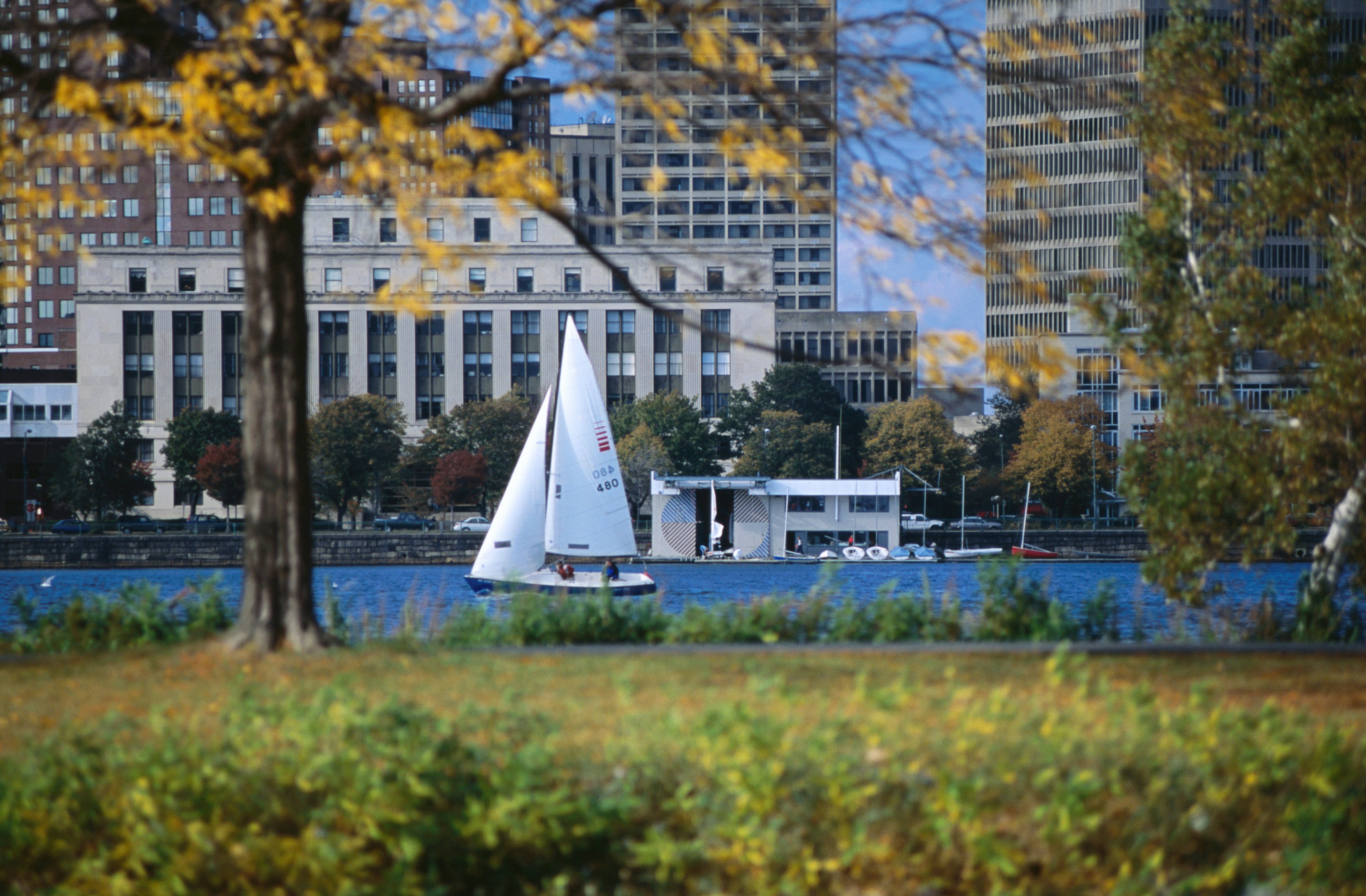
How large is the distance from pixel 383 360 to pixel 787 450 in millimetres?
35036

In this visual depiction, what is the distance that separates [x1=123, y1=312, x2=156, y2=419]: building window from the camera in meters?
107

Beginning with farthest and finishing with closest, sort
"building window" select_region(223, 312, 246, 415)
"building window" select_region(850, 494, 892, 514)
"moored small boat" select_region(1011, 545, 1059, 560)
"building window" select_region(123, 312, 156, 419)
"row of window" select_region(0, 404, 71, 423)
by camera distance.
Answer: "row of window" select_region(0, 404, 71, 423)
"building window" select_region(223, 312, 246, 415)
"building window" select_region(123, 312, 156, 419)
"moored small boat" select_region(1011, 545, 1059, 560)
"building window" select_region(850, 494, 892, 514)

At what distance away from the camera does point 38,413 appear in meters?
112

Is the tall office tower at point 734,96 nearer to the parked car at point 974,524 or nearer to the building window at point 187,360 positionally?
the parked car at point 974,524

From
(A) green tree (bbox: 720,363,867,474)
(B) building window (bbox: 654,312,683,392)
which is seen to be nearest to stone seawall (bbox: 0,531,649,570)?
(A) green tree (bbox: 720,363,867,474)

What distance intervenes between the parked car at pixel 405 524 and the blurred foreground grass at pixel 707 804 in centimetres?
8592

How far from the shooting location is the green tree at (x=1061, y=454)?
96062 mm

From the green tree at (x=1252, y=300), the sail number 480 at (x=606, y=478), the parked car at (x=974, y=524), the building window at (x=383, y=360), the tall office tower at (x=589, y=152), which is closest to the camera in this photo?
the green tree at (x=1252, y=300)

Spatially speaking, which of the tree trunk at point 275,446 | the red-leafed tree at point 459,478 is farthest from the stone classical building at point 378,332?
the tree trunk at point 275,446

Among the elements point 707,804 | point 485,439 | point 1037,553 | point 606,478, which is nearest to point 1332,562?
point 707,804

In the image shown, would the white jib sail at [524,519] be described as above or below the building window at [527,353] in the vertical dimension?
below

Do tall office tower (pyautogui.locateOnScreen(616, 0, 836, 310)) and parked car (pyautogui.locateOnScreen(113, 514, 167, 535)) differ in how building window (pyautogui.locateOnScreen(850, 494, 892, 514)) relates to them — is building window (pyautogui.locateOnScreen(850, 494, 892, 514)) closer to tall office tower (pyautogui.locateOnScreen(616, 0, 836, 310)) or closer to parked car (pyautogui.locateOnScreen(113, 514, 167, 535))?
parked car (pyautogui.locateOnScreen(113, 514, 167, 535))

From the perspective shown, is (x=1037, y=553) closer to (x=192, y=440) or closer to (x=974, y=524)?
(x=974, y=524)

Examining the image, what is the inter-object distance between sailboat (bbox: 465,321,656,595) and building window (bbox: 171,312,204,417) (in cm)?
7293
